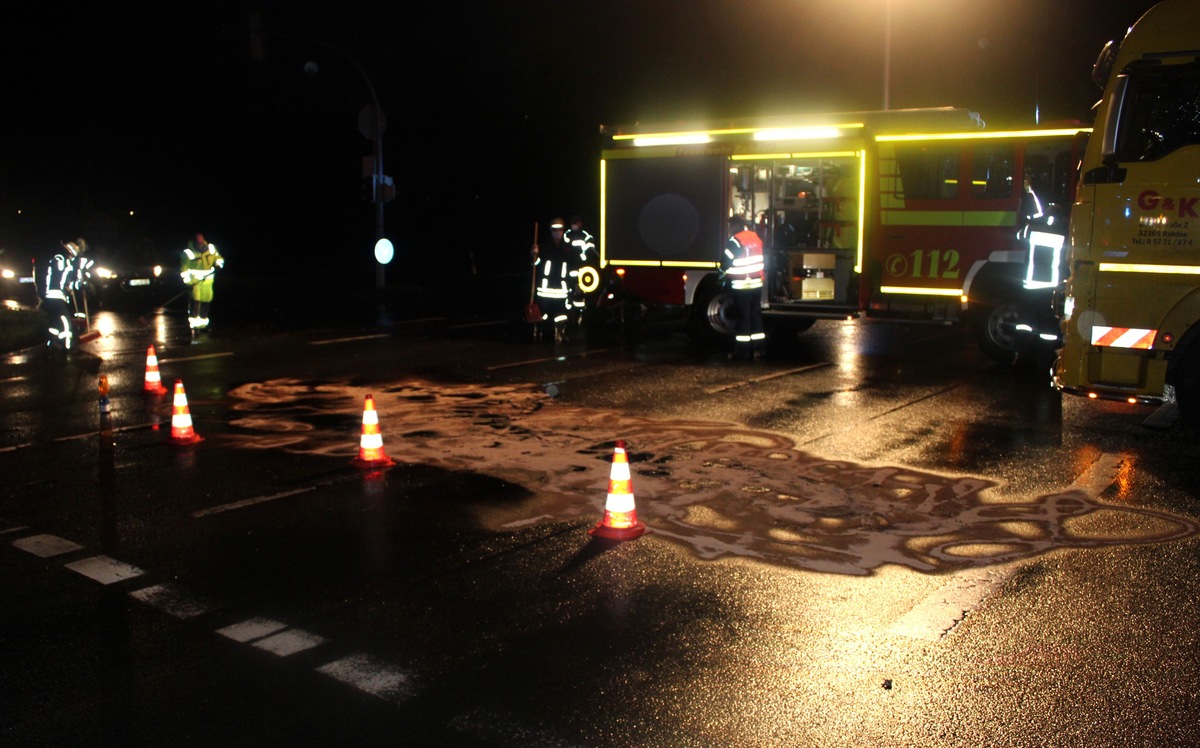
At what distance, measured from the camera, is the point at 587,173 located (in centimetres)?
4209

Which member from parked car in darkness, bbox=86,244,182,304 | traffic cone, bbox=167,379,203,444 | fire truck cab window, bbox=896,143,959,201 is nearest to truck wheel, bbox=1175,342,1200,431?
fire truck cab window, bbox=896,143,959,201

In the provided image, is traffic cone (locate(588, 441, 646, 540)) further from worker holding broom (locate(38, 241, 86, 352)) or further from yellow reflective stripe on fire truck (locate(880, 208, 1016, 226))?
worker holding broom (locate(38, 241, 86, 352))

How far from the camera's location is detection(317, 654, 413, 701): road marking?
4.49 meters

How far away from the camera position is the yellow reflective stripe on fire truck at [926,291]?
14.0 m

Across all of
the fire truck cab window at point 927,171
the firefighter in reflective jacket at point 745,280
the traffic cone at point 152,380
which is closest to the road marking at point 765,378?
the firefighter in reflective jacket at point 745,280

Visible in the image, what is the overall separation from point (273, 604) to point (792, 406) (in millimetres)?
6439

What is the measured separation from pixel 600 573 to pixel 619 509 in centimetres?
69

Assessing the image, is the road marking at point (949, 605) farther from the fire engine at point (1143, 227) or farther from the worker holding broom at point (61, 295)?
the worker holding broom at point (61, 295)

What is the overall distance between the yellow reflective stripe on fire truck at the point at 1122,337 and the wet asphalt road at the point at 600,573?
86 cm

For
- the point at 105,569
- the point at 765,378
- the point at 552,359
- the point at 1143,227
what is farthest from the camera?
the point at 552,359

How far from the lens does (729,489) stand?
25.3 ft

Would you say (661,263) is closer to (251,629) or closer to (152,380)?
(152,380)

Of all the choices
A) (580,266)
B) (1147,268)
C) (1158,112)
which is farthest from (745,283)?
(1158,112)

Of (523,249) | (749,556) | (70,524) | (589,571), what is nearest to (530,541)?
(589,571)
